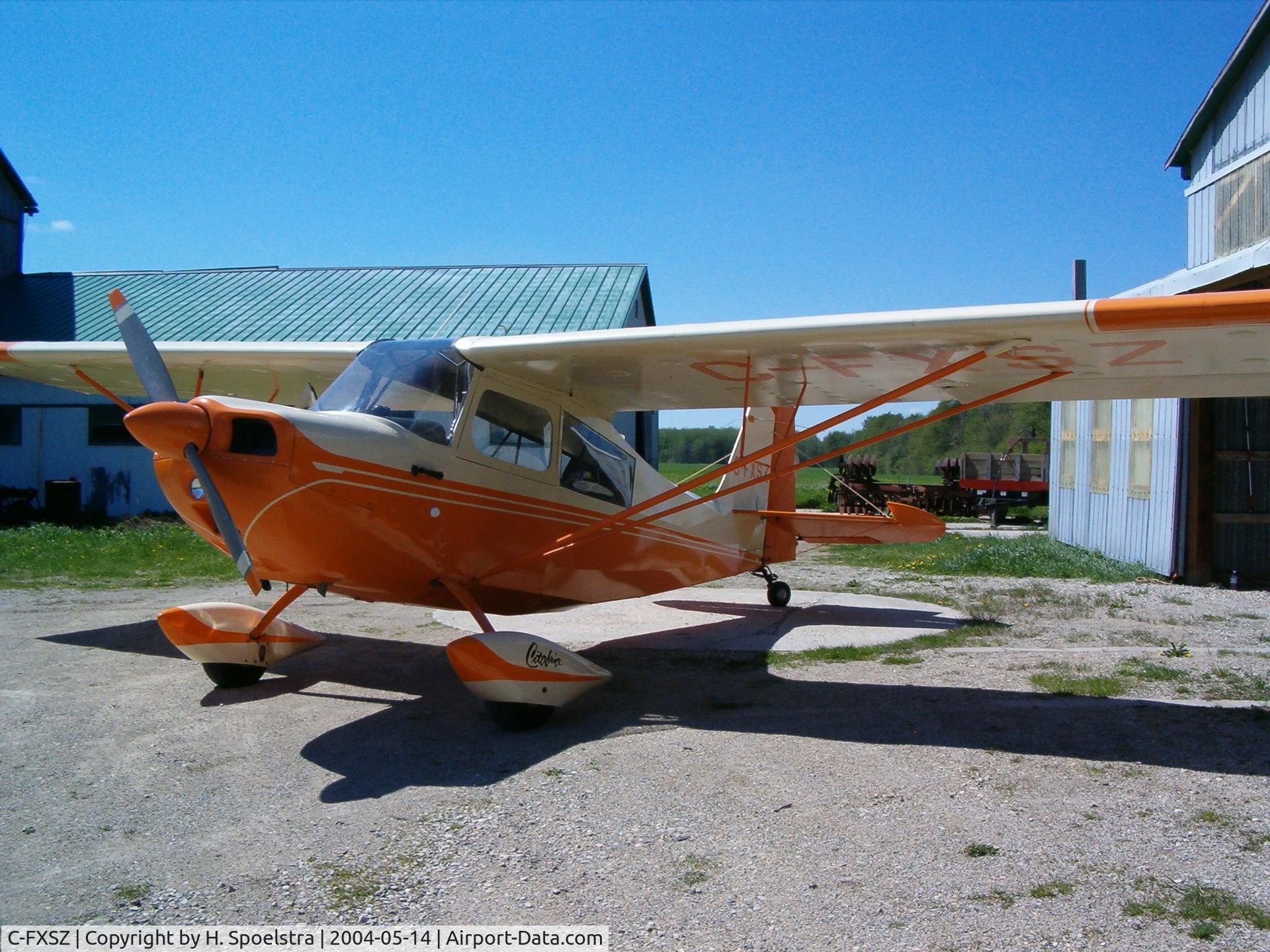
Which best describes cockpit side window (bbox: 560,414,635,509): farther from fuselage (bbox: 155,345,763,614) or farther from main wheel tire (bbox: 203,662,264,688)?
main wheel tire (bbox: 203,662,264,688)

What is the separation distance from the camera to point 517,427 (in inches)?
274

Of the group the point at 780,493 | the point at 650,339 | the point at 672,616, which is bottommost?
the point at 672,616

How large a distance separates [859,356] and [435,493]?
10.9 ft

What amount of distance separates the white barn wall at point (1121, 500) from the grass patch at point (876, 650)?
4.03 m

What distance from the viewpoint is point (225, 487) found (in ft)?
16.9

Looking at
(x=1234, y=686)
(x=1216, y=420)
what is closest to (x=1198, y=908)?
(x=1234, y=686)

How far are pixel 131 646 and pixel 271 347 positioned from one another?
3045mm

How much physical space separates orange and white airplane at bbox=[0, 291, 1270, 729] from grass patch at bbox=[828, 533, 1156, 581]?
688 centimetres

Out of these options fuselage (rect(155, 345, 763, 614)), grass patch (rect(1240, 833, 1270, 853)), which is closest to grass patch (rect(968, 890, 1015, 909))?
grass patch (rect(1240, 833, 1270, 853))

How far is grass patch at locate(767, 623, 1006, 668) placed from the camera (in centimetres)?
786

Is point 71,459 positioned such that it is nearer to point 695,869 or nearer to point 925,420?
point 925,420

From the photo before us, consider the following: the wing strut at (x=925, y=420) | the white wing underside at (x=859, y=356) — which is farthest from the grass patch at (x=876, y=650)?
the white wing underside at (x=859, y=356)

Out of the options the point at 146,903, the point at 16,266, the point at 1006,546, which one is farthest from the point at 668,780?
the point at 16,266

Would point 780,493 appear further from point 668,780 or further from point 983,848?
point 983,848
